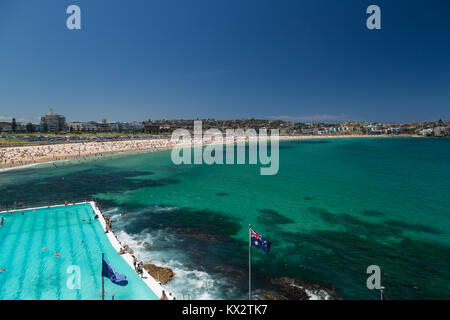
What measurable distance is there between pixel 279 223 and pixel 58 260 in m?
19.0

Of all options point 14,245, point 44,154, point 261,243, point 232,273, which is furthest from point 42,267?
point 44,154

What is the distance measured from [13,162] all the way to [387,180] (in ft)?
279

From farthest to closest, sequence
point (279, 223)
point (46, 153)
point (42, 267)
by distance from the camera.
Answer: point (46, 153), point (279, 223), point (42, 267)

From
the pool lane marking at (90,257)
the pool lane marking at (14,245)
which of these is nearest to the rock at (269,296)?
the pool lane marking at (90,257)

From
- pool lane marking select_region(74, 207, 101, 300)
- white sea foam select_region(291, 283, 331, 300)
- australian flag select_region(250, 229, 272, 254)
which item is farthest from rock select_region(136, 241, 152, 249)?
white sea foam select_region(291, 283, 331, 300)

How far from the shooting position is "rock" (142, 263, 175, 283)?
1577 cm

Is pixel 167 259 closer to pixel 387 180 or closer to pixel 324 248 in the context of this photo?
pixel 324 248

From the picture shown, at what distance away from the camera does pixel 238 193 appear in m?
37.9

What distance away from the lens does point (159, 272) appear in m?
16.4

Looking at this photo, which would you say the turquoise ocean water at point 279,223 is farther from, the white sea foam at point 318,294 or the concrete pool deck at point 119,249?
the concrete pool deck at point 119,249

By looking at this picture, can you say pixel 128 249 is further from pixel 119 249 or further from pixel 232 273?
pixel 232 273

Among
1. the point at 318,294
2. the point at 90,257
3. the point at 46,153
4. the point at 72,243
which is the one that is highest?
the point at 46,153
